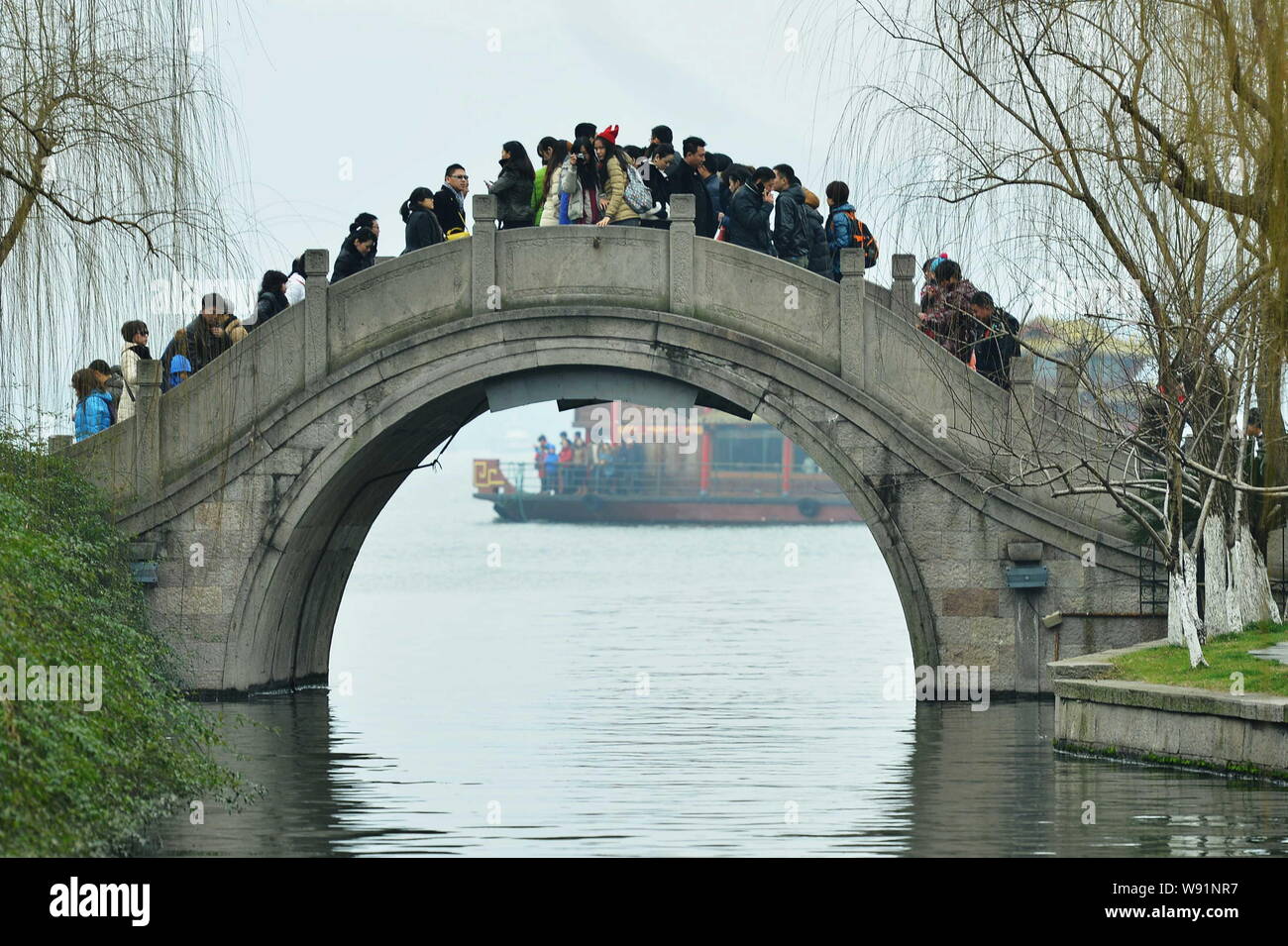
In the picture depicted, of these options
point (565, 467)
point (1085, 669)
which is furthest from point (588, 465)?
point (1085, 669)

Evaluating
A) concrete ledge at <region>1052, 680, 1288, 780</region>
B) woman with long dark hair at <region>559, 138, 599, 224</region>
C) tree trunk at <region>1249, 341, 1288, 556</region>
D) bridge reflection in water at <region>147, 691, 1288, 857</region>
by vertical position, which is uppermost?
woman with long dark hair at <region>559, 138, 599, 224</region>

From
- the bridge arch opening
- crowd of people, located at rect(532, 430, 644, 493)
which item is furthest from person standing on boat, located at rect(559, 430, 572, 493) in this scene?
the bridge arch opening

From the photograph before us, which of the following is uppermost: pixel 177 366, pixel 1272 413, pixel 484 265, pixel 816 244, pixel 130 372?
pixel 816 244

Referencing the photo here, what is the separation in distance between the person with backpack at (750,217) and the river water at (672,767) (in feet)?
15.4

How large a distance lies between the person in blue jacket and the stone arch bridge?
0.38m

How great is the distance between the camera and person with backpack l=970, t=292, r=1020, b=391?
20.8 m

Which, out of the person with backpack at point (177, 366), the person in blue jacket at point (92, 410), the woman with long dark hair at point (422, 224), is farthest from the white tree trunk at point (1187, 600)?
the person in blue jacket at point (92, 410)

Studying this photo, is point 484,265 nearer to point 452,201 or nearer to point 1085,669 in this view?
point 452,201

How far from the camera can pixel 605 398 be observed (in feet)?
75.8

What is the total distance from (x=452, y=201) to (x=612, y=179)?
72.5 inches

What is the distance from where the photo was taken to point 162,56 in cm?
1731

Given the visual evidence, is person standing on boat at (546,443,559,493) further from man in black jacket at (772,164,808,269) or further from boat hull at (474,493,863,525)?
man in black jacket at (772,164,808,269)

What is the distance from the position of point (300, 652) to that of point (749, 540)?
241 ft

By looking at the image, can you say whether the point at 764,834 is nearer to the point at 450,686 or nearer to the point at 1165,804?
the point at 1165,804
